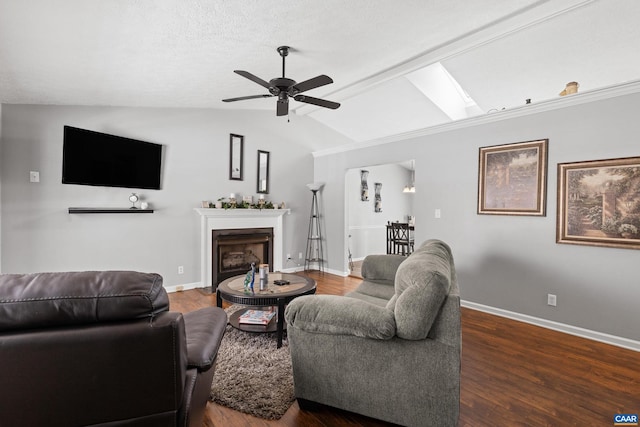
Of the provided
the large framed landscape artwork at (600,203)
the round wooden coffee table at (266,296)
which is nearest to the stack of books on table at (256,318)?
the round wooden coffee table at (266,296)

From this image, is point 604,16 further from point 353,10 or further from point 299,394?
point 299,394

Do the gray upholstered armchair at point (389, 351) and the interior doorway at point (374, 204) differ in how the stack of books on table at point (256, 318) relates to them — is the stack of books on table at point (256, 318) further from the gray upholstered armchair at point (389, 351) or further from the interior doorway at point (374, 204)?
the interior doorway at point (374, 204)

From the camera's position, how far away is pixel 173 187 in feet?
15.2

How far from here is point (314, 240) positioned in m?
6.22

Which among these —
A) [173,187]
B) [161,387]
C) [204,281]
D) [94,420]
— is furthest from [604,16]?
[204,281]

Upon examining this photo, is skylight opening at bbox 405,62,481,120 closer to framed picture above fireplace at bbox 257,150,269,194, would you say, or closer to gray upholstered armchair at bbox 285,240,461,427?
framed picture above fireplace at bbox 257,150,269,194

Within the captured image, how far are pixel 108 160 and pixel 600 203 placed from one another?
18.0ft

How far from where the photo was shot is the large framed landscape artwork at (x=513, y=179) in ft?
10.9

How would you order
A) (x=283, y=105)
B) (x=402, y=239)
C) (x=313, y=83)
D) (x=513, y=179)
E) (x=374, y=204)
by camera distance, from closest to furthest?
(x=313, y=83) → (x=283, y=105) → (x=513, y=179) → (x=402, y=239) → (x=374, y=204)

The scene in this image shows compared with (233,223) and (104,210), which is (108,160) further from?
(233,223)

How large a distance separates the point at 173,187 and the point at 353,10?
351cm

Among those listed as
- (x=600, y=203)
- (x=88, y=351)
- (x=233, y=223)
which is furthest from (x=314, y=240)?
(x=88, y=351)

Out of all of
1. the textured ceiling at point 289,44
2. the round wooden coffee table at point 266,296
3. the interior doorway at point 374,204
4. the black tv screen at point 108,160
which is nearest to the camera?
the textured ceiling at point 289,44

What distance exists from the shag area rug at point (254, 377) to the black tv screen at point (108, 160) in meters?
2.68
